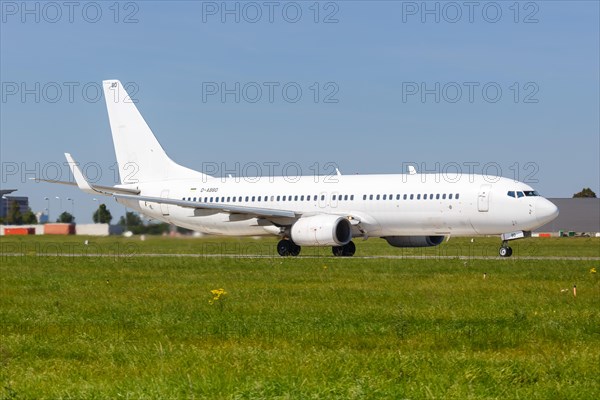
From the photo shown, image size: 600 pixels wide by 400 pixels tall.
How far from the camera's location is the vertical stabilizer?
52.1 meters

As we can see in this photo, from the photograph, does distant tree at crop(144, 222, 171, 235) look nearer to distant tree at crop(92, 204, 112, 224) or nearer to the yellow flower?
distant tree at crop(92, 204, 112, 224)

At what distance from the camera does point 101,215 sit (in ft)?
182

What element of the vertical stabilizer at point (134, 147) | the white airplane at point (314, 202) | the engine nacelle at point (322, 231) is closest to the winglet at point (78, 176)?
the white airplane at point (314, 202)

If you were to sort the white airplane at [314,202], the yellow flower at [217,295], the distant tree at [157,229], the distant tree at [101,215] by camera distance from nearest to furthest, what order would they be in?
the yellow flower at [217,295] → the white airplane at [314,202] → the distant tree at [157,229] → the distant tree at [101,215]

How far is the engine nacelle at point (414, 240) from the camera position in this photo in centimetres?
4666

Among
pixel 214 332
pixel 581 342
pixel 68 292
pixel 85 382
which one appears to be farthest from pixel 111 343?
pixel 68 292

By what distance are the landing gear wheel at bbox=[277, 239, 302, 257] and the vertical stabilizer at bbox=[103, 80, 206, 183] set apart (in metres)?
7.26

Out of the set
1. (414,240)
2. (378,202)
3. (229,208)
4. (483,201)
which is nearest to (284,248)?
(229,208)

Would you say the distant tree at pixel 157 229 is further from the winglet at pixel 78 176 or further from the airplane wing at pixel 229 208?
the winglet at pixel 78 176

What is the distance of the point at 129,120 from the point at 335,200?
43.8 feet

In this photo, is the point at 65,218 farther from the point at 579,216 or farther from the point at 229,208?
the point at 579,216

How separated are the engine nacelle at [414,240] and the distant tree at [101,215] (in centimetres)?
1597

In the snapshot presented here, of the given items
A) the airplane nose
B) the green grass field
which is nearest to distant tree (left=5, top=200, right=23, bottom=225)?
the airplane nose

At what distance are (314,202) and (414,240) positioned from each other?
4.85 meters
